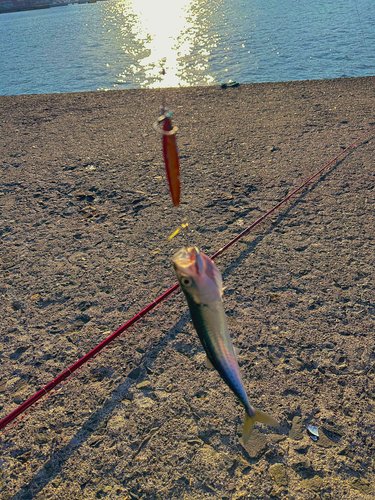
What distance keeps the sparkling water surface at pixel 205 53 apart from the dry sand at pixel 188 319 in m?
5.14

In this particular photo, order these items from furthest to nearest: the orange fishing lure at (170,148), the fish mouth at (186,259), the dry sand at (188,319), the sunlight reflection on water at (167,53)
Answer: the sunlight reflection on water at (167,53)
the dry sand at (188,319)
the orange fishing lure at (170,148)
the fish mouth at (186,259)

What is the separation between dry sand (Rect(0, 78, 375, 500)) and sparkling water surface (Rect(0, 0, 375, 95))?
5143mm

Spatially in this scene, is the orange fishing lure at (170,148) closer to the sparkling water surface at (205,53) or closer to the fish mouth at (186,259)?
the fish mouth at (186,259)

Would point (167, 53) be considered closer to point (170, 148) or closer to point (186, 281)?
point (170, 148)

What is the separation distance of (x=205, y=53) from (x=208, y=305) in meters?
19.8

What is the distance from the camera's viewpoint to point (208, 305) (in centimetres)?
106

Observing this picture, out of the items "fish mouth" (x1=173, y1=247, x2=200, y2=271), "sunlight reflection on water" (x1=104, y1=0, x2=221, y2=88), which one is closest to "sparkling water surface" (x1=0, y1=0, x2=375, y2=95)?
"sunlight reflection on water" (x1=104, y1=0, x2=221, y2=88)

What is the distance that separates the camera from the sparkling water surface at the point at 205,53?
44.1 ft

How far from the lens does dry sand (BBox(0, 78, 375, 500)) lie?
2.11 metres

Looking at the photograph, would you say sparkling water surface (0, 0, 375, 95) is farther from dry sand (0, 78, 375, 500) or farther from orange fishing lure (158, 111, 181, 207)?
orange fishing lure (158, 111, 181, 207)

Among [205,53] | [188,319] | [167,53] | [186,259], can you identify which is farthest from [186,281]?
[167,53]

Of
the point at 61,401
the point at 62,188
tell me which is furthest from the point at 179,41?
the point at 61,401

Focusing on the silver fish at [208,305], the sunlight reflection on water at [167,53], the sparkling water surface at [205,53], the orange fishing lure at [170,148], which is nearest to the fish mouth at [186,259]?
the silver fish at [208,305]

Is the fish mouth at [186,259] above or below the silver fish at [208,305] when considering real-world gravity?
above
